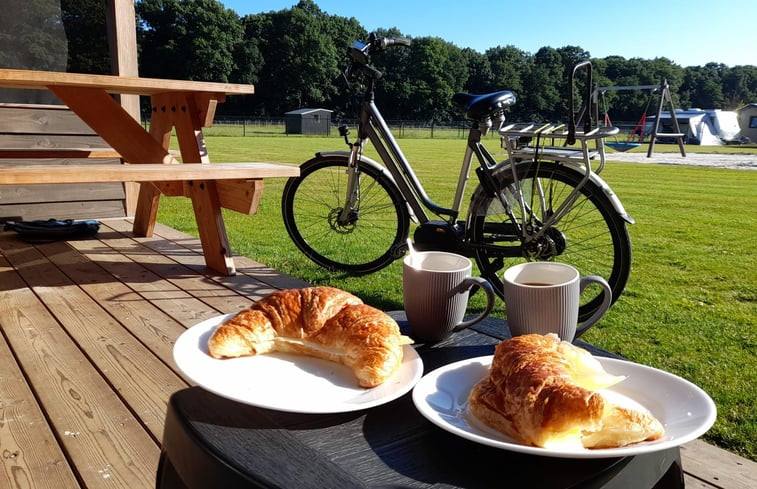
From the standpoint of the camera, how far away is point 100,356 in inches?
86.1

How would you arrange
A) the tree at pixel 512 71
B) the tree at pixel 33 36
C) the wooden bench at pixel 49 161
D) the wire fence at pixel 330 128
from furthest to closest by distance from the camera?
the tree at pixel 512 71, the wire fence at pixel 330 128, the tree at pixel 33 36, the wooden bench at pixel 49 161

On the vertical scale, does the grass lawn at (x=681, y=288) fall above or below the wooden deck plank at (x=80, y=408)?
below

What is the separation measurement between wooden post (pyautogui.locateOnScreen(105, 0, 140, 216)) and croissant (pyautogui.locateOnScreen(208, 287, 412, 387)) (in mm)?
4569

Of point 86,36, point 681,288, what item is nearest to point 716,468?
point 681,288

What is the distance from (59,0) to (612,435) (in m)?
5.91

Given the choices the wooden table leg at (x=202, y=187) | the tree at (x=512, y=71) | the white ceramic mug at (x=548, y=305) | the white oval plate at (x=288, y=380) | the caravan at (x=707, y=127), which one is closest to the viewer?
the white oval plate at (x=288, y=380)

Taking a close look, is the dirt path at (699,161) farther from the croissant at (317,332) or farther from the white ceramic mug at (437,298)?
the croissant at (317,332)

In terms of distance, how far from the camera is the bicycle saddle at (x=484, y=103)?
3.05 metres

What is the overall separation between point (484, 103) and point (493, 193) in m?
0.46

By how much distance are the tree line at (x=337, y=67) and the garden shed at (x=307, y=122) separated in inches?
355

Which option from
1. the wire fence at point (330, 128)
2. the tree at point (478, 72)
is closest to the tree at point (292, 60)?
the wire fence at point (330, 128)

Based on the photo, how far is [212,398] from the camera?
2.72 ft

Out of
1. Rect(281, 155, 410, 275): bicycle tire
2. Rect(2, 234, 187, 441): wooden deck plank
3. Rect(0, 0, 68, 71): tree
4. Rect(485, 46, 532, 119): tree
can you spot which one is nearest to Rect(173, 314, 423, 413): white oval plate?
Rect(2, 234, 187, 441): wooden deck plank

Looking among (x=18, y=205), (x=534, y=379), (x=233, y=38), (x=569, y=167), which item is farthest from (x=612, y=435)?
(x=233, y=38)
